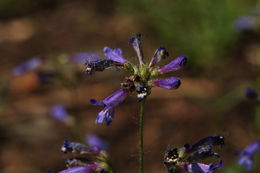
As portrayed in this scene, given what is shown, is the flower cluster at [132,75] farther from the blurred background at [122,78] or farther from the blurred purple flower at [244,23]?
the blurred purple flower at [244,23]

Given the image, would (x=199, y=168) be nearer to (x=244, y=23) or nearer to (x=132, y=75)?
(x=132, y=75)

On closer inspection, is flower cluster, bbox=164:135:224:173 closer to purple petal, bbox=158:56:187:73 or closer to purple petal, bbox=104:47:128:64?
purple petal, bbox=158:56:187:73

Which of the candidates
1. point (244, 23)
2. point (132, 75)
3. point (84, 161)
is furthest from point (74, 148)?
point (244, 23)

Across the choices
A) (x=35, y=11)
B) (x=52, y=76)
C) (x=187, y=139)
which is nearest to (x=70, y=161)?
(x=52, y=76)

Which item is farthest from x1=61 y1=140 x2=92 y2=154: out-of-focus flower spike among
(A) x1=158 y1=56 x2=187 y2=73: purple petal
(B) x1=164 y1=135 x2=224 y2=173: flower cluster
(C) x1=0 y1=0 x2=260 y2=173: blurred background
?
(C) x1=0 y1=0 x2=260 y2=173: blurred background

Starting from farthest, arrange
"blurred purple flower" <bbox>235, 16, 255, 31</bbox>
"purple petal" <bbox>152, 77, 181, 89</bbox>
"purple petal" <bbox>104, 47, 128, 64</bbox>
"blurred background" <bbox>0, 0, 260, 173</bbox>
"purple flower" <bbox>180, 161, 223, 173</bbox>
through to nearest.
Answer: "blurred purple flower" <bbox>235, 16, 255, 31</bbox> < "blurred background" <bbox>0, 0, 260, 173</bbox> < "purple petal" <bbox>104, 47, 128, 64</bbox> < "purple flower" <bbox>180, 161, 223, 173</bbox> < "purple petal" <bbox>152, 77, 181, 89</bbox>

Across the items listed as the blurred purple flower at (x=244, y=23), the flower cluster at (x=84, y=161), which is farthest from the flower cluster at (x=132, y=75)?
the blurred purple flower at (x=244, y=23)
